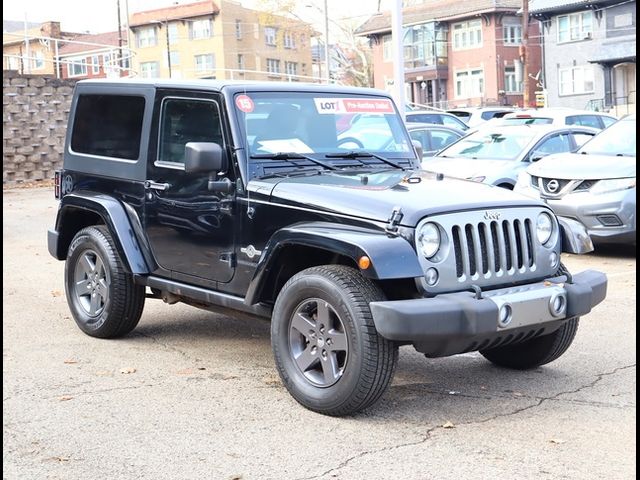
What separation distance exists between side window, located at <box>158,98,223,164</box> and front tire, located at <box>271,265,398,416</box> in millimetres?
1392

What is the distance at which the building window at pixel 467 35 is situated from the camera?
63.4m

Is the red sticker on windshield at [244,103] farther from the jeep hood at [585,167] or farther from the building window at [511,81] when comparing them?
the building window at [511,81]

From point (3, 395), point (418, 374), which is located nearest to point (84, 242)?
point (3, 395)

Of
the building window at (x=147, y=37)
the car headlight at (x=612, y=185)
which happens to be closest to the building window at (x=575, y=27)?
the building window at (x=147, y=37)

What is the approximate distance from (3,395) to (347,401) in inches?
85.6

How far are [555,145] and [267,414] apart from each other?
386 inches

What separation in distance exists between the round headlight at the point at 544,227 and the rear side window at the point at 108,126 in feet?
9.57

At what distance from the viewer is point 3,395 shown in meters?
6.04

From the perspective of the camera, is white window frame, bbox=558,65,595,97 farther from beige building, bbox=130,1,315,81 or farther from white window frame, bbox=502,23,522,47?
beige building, bbox=130,1,315,81

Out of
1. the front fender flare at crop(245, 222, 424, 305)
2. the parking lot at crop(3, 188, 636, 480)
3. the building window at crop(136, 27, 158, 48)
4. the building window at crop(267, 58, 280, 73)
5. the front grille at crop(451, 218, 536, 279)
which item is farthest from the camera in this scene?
the building window at crop(267, 58, 280, 73)

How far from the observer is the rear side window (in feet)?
23.8

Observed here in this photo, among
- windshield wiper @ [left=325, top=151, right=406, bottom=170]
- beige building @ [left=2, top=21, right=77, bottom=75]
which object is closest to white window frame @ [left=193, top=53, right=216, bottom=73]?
beige building @ [left=2, top=21, right=77, bottom=75]

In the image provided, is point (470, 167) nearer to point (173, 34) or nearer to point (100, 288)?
point (100, 288)

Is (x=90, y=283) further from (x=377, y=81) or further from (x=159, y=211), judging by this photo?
(x=377, y=81)
